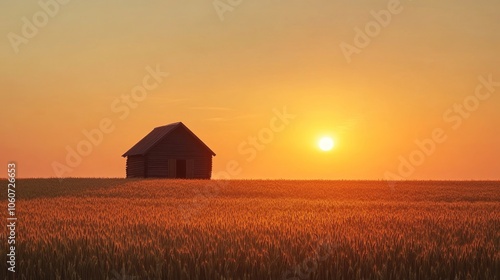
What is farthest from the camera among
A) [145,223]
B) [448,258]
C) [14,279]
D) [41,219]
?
[41,219]

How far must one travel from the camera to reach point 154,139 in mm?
60750

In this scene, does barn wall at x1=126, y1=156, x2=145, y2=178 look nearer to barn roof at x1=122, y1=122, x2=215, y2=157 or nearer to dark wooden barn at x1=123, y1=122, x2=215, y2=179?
dark wooden barn at x1=123, y1=122, x2=215, y2=179

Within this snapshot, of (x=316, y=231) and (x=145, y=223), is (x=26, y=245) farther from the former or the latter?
(x=316, y=231)

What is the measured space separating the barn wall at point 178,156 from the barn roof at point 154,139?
0.45 m

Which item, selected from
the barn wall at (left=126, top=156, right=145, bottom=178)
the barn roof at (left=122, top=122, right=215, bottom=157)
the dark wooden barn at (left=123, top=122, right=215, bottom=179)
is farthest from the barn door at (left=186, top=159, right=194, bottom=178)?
the barn wall at (left=126, top=156, right=145, bottom=178)

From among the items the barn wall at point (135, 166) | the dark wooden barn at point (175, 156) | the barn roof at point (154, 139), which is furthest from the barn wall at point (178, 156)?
the barn wall at point (135, 166)

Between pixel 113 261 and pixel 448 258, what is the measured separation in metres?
5.14

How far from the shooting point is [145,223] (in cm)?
1361

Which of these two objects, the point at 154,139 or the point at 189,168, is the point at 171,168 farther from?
the point at 154,139

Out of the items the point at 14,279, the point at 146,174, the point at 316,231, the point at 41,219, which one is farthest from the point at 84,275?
the point at 146,174

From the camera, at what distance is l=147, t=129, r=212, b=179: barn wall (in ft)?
194

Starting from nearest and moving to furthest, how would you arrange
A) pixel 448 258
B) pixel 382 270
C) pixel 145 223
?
pixel 382 270 → pixel 448 258 → pixel 145 223

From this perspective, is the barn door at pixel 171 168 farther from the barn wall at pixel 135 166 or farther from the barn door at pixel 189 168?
the barn wall at pixel 135 166

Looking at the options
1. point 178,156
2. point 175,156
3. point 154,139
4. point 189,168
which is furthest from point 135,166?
point 189,168
